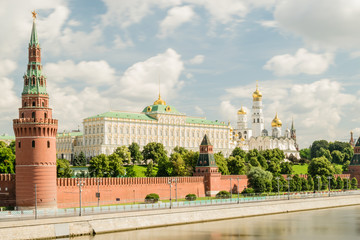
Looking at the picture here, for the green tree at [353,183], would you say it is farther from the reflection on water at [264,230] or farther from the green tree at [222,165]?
the reflection on water at [264,230]

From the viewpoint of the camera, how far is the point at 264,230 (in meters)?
54.6

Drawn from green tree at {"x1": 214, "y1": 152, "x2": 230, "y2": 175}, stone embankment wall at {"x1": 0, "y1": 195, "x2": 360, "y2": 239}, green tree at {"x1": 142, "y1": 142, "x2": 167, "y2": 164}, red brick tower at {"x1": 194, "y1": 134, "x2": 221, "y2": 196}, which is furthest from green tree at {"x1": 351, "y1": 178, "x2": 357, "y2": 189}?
stone embankment wall at {"x1": 0, "y1": 195, "x2": 360, "y2": 239}

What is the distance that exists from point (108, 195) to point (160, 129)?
85339 millimetres

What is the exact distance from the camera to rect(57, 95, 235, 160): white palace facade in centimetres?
14600

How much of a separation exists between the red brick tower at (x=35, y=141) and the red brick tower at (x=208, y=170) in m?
31.4

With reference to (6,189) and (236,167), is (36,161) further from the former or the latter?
(236,167)

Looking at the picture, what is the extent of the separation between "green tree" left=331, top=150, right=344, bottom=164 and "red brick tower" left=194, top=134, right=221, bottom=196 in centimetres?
8523

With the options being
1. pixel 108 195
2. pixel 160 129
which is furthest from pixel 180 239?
pixel 160 129

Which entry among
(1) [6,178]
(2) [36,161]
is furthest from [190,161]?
(2) [36,161]

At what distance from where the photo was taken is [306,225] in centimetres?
5878

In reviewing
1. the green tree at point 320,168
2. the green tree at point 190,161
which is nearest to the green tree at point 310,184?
the green tree at point 320,168

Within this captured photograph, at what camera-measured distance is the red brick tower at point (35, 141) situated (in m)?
60.8

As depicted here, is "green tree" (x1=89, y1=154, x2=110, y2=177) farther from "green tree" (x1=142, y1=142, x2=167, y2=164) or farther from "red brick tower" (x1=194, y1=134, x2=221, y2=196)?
"green tree" (x1=142, y1=142, x2=167, y2=164)

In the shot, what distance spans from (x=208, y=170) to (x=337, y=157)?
87.6m
